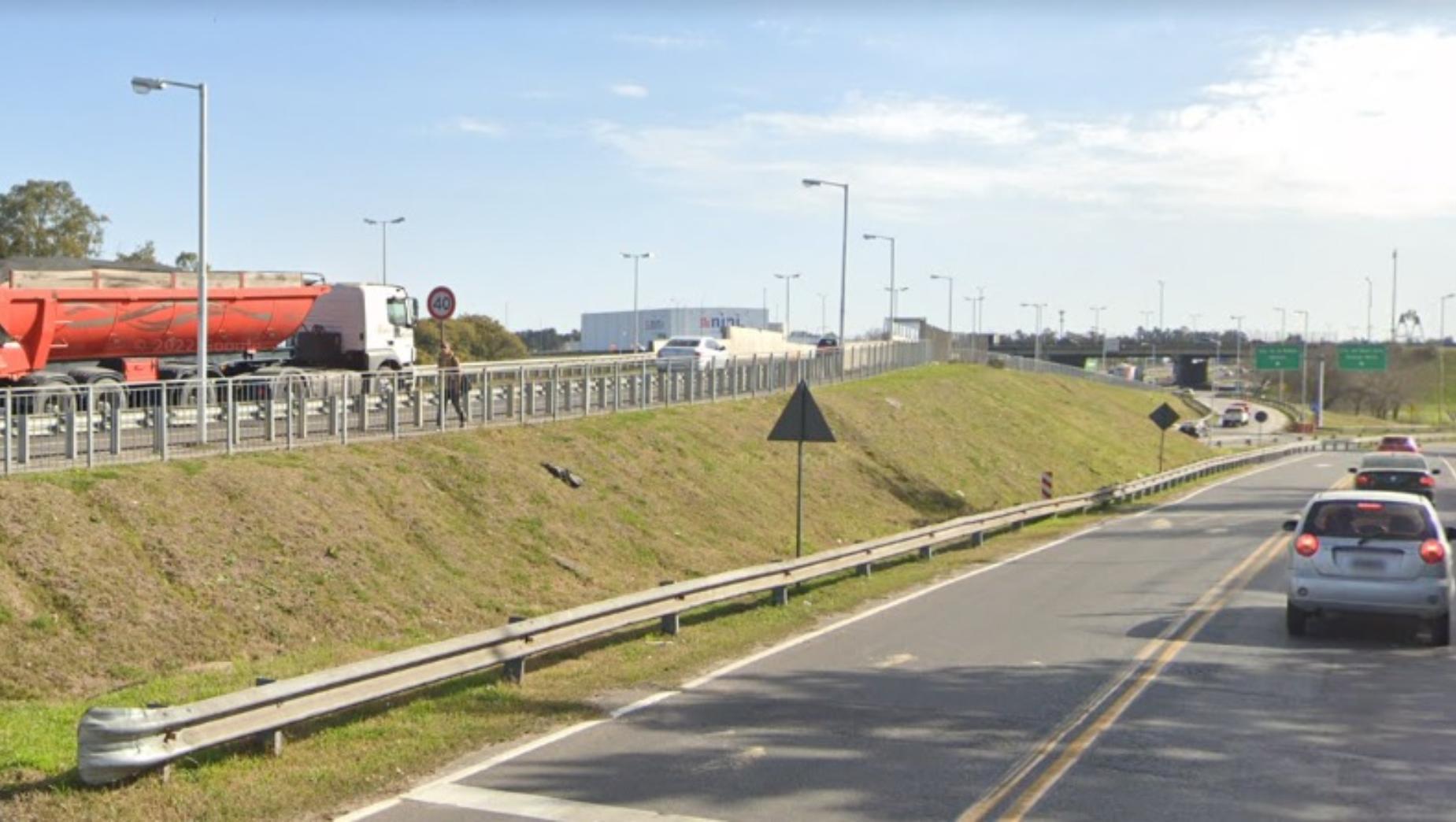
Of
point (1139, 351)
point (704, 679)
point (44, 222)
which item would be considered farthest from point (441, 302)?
point (1139, 351)

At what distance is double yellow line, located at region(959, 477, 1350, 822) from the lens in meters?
8.03

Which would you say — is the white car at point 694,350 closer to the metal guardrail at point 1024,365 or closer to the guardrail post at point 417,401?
the guardrail post at point 417,401

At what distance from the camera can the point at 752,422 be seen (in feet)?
120

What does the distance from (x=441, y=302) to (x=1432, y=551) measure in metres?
18.7

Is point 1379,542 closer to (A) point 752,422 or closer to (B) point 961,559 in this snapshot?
(B) point 961,559

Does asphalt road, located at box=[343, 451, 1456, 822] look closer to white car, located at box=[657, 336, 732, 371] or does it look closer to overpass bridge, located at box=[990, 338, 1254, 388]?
white car, located at box=[657, 336, 732, 371]

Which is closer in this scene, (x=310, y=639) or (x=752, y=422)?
(x=310, y=639)

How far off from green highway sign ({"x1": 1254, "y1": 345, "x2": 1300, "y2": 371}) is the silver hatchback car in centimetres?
9458

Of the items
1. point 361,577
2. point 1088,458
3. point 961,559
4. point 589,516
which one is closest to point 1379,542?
point 961,559

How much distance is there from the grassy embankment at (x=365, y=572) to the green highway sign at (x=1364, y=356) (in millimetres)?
76421

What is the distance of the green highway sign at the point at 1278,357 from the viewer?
4055 inches

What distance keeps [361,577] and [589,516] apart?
712 cm

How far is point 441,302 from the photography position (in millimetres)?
27391

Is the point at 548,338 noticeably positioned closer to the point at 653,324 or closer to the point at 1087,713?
the point at 653,324
